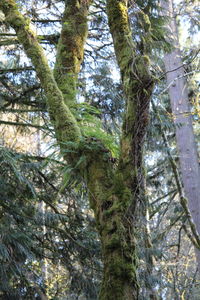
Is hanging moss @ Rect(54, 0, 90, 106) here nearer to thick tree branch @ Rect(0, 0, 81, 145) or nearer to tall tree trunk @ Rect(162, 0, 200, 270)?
thick tree branch @ Rect(0, 0, 81, 145)

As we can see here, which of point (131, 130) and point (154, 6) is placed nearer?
point (131, 130)

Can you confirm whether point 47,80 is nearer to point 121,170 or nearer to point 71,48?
point 71,48

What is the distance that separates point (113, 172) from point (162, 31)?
167cm

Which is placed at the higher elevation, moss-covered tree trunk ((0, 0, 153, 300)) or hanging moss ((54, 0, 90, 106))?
hanging moss ((54, 0, 90, 106))

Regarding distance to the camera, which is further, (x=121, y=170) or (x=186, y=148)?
(x=186, y=148)

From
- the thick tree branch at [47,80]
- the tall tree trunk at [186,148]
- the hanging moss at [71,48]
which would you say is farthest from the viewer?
the tall tree trunk at [186,148]

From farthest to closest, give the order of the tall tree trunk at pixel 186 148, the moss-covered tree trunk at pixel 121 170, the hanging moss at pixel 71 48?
the tall tree trunk at pixel 186 148 → the hanging moss at pixel 71 48 → the moss-covered tree trunk at pixel 121 170

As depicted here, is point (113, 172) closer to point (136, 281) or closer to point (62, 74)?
point (136, 281)

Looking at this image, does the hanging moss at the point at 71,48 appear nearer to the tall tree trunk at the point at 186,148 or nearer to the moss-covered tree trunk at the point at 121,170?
the moss-covered tree trunk at the point at 121,170

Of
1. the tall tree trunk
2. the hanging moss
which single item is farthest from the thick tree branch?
the tall tree trunk

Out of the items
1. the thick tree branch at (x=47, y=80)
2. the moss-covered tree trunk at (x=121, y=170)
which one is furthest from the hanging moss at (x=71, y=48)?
the moss-covered tree trunk at (x=121, y=170)

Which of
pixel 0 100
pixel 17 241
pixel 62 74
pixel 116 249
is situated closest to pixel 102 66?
pixel 0 100

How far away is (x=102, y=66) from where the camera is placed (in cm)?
490

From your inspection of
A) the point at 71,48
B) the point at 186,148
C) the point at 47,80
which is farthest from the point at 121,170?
the point at 186,148
